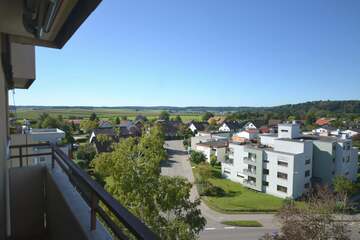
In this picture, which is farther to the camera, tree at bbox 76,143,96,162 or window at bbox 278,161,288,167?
tree at bbox 76,143,96,162

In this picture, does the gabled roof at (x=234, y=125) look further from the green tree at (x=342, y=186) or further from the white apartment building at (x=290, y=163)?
the green tree at (x=342, y=186)

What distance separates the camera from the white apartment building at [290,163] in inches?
648

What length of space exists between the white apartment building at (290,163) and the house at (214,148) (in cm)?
331

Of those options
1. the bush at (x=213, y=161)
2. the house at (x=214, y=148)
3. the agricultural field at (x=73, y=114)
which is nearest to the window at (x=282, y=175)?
the house at (x=214, y=148)

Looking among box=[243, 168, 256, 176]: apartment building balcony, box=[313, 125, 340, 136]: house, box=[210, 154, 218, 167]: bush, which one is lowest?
box=[210, 154, 218, 167]: bush

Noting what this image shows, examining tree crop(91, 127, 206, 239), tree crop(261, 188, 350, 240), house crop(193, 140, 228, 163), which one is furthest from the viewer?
house crop(193, 140, 228, 163)

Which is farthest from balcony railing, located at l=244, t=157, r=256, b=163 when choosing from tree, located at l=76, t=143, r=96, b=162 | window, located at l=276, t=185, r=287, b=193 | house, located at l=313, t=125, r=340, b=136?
house, located at l=313, t=125, r=340, b=136

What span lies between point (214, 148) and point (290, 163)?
8950mm

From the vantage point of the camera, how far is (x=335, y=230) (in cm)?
792

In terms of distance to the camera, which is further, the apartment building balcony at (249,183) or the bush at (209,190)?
the apartment building balcony at (249,183)

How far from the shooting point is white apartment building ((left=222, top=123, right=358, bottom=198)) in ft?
54.0

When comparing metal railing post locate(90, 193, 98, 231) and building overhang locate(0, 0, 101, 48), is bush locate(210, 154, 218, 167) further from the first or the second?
metal railing post locate(90, 193, 98, 231)

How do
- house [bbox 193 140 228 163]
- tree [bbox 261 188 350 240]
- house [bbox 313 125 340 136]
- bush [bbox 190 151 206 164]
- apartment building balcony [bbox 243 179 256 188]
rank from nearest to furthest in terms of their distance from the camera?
1. tree [bbox 261 188 350 240]
2. apartment building balcony [bbox 243 179 256 188]
3. house [bbox 193 140 228 163]
4. bush [bbox 190 151 206 164]
5. house [bbox 313 125 340 136]

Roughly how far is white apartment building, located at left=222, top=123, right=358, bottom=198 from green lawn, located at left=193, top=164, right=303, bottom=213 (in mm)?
775
